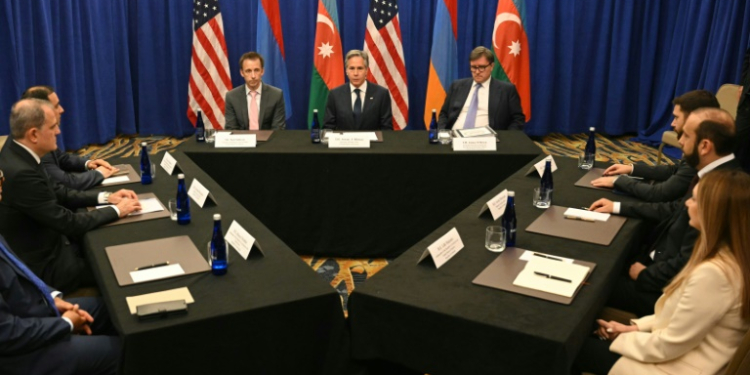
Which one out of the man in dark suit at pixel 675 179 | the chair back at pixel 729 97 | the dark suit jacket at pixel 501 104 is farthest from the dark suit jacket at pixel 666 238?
the chair back at pixel 729 97

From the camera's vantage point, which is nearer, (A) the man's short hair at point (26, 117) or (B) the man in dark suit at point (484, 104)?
(A) the man's short hair at point (26, 117)

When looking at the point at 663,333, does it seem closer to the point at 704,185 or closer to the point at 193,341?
the point at 704,185

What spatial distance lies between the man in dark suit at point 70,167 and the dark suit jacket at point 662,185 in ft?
10.1

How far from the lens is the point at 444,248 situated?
3.12m

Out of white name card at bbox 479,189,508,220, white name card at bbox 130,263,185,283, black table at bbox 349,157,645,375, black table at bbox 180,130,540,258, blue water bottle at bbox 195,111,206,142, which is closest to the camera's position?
black table at bbox 349,157,645,375

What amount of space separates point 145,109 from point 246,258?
6.28m

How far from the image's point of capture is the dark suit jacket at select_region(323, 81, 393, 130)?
6020 millimetres

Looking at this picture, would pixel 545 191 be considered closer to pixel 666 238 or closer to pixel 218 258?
pixel 666 238

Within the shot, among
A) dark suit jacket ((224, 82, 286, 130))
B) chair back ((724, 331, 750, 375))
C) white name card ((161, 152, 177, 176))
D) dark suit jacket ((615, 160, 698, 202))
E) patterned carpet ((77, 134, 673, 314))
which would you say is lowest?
patterned carpet ((77, 134, 673, 314))

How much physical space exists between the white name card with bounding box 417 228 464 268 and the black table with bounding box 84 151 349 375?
0.47 metres

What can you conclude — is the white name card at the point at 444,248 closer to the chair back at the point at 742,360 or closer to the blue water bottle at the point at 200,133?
the chair back at the point at 742,360

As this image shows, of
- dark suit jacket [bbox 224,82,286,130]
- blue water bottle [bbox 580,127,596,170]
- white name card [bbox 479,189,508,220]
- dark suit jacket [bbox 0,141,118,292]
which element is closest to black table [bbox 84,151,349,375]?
dark suit jacket [bbox 0,141,118,292]

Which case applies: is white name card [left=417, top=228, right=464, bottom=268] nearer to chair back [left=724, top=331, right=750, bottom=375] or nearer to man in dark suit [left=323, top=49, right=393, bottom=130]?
chair back [left=724, top=331, right=750, bottom=375]

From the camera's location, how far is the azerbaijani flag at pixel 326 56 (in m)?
8.12
